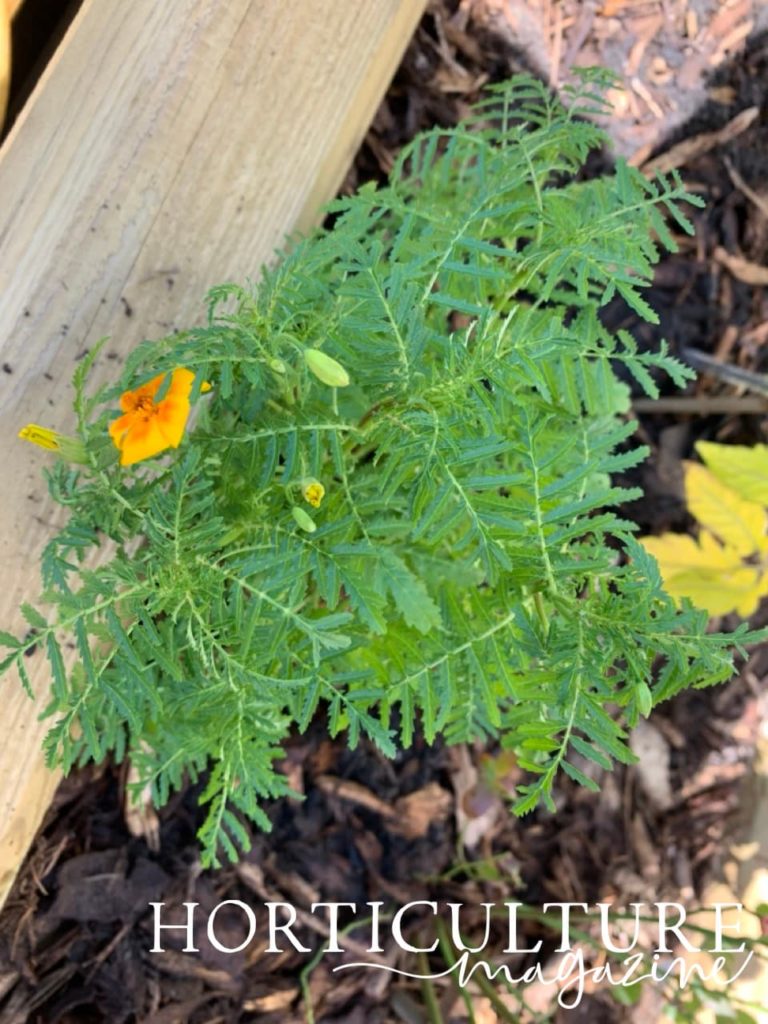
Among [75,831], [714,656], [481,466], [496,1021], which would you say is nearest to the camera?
[714,656]

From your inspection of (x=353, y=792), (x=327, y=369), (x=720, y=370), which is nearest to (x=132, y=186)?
(x=327, y=369)

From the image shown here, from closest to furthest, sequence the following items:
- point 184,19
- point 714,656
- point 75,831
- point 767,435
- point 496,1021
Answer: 1. point 714,656
2. point 184,19
3. point 75,831
4. point 496,1021
5. point 767,435

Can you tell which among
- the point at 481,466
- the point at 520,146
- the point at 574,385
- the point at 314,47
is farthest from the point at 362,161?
the point at 481,466

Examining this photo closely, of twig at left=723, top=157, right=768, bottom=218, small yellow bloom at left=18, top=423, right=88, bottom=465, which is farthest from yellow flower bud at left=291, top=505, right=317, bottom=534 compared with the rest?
twig at left=723, top=157, right=768, bottom=218

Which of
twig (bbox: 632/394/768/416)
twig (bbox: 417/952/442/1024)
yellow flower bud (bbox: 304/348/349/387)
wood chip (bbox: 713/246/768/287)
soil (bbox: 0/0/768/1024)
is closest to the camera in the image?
yellow flower bud (bbox: 304/348/349/387)

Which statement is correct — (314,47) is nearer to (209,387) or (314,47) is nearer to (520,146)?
(520,146)

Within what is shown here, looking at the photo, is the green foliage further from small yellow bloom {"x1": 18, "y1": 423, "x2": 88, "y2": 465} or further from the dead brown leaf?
the dead brown leaf

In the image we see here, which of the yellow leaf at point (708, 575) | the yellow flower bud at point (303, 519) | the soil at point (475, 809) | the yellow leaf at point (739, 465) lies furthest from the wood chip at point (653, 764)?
the yellow flower bud at point (303, 519)
